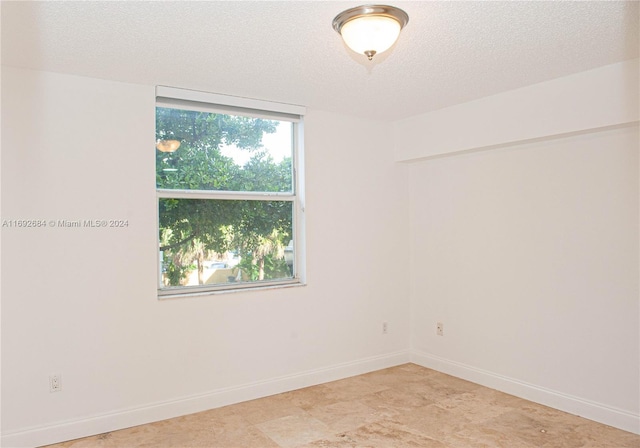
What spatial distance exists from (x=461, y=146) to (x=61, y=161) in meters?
3.13

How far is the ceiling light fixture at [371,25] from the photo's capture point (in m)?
2.42

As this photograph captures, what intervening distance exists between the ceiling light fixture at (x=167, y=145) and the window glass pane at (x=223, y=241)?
0.39 m

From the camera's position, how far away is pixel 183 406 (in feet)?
12.2

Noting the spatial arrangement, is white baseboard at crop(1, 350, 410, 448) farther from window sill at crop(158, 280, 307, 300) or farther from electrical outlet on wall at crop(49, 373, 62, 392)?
window sill at crop(158, 280, 307, 300)

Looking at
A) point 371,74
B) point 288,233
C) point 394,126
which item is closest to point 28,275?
point 288,233

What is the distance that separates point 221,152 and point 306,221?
95cm

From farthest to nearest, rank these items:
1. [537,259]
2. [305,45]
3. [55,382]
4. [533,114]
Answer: [537,259]
[533,114]
[55,382]
[305,45]

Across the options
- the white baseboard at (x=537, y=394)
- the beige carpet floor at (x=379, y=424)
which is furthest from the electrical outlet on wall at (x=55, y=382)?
the white baseboard at (x=537, y=394)

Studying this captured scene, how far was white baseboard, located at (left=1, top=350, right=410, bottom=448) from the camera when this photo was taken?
3.20 metres

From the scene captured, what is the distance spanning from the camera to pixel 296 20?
2.56 meters

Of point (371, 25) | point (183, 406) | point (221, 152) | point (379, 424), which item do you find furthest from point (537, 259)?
point (183, 406)

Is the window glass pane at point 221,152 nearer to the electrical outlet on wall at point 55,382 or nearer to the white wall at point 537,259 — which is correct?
the white wall at point 537,259

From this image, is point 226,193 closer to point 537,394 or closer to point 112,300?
point 112,300

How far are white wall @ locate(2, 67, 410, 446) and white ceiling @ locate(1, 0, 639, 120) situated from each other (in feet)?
1.22
